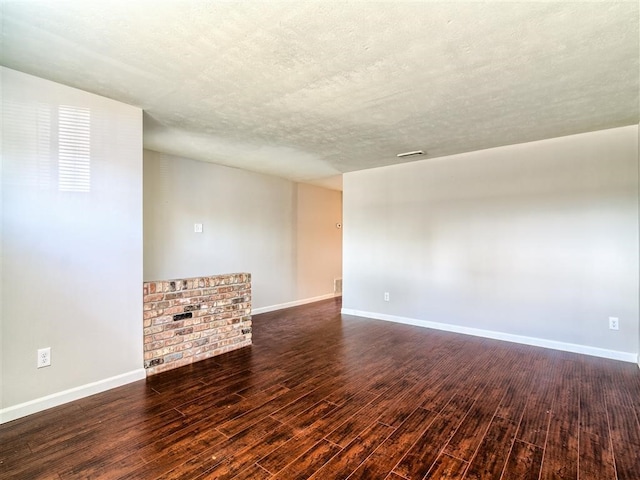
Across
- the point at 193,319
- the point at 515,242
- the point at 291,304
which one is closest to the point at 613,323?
the point at 515,242

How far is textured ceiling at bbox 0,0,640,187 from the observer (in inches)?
65.2

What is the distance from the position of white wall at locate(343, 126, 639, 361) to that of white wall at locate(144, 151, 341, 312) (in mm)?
1520

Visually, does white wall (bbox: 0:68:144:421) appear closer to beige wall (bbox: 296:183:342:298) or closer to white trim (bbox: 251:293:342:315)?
white trim (bbox: 251:293:342:315)

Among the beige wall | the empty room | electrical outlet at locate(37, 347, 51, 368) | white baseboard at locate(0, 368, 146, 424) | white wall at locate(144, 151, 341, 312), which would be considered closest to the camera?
the empty room

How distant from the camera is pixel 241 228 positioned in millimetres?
5297

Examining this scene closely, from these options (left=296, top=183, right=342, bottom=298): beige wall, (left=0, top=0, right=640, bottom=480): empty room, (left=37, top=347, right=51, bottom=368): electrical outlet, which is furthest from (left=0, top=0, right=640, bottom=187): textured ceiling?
(left=296, top=183, right=342, bottom=298): beige wall

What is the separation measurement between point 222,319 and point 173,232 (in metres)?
1.63

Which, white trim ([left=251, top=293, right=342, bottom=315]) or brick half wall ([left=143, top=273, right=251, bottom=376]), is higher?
brick half wall ([left=143, top=273, right=251, bottom=376])

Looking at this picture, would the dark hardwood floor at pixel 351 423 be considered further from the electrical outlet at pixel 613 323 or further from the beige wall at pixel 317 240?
the beige wall at pixel 317 240

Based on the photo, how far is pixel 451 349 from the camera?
12.0 feet

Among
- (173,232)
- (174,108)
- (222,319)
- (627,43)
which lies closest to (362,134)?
(174,108)

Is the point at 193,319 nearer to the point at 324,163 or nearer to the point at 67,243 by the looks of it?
the point at 67,243

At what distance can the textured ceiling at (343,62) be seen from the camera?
1657mm

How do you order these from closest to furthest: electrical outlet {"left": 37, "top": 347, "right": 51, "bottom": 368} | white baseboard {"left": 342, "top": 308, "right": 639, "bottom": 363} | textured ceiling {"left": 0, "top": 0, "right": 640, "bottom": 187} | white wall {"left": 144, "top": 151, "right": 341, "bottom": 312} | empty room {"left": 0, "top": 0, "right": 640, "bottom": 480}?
textured ceiling {"left": 0, "top": 0, "right": 640, "bottom": 187} < empty room {"left": 0, "top": 0, "right": 640, "bottom": 480} < electrical outlet {"left": 37, "top": 347, "right": 51, "bottom": 368} < white baseboard {"left": 342, "top": 308, "right": 639, "bottom": 363} < white wall {"left": 144, "top": 151, "right": 341, "bottom": 312}
